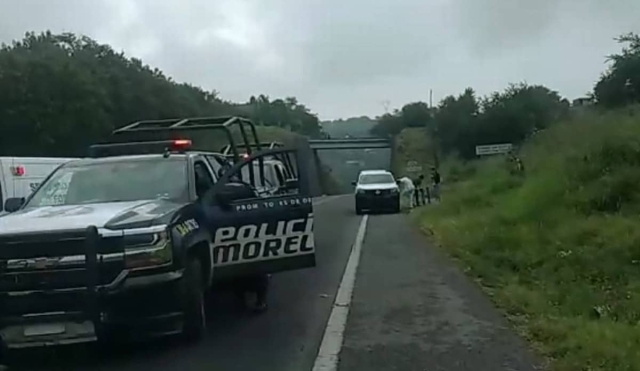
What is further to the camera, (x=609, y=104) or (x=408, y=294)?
(x=609, y=104)

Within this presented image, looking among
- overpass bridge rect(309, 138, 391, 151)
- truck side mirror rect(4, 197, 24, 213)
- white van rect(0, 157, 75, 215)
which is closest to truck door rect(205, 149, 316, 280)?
truck side mirror rect(4, 197, 24, 213)

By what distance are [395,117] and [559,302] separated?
99194 mm

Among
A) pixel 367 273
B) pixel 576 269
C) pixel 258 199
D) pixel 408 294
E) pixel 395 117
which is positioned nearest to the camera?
pixel 258 199

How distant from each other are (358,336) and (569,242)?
6189mm

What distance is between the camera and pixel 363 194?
109 ft

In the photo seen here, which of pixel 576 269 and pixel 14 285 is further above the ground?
pixel 14 285

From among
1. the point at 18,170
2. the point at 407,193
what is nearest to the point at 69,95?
the point at 407,193

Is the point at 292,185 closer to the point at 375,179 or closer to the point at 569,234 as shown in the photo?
the point at 569,234

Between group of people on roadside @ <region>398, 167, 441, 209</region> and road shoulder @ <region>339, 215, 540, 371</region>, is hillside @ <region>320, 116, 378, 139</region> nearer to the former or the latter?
group of people on roadside @ <region>398, 167, 441, 209</region>

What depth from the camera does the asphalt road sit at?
24.0 ft

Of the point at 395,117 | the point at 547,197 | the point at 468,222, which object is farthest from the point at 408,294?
the point at 395,117

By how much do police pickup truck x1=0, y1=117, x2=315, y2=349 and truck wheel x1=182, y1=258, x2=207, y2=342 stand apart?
0.01 m

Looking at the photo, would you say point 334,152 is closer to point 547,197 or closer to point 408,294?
point 547,197

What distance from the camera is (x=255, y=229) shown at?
9.20 m
